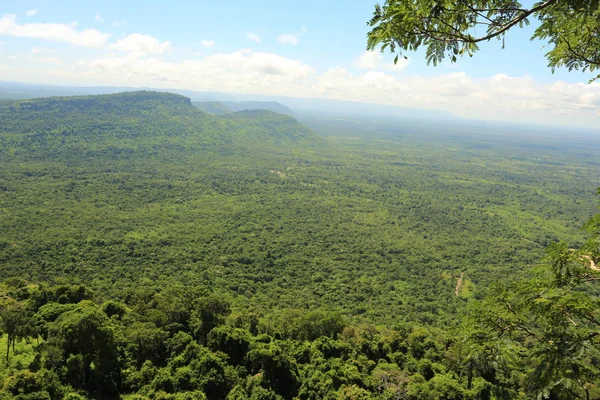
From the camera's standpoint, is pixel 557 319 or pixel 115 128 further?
pixel 115 128

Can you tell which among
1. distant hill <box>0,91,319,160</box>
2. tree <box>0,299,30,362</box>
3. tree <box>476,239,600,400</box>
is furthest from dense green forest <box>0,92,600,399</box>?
distant hill <box>0,91,319,160</box>

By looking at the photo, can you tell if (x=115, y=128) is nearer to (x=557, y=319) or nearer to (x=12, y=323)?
(x=12, y=323)

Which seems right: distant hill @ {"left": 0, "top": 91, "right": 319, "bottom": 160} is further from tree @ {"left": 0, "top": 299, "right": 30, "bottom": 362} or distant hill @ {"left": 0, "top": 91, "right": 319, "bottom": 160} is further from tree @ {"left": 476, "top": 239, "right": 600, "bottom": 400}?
tree @ {"left": 476, "top": 239, "right": 600, "bottom": 400}

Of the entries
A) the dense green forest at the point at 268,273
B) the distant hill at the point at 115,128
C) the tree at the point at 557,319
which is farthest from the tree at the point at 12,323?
the distant hill at the point at 115,128

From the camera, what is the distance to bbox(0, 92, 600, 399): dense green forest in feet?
24.2

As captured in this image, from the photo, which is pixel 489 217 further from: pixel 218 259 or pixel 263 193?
pixel 218 259

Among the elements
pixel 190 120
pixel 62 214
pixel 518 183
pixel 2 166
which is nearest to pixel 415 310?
pixel 62 214

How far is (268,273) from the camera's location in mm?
49219

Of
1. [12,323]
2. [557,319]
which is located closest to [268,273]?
[12,323]

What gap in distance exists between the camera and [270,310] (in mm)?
38219

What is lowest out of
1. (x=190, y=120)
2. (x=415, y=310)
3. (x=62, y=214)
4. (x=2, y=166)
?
(x=415, y=310)

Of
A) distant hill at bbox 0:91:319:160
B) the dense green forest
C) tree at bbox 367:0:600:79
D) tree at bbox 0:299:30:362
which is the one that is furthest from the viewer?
distant hill at bbox 0:91:319:160

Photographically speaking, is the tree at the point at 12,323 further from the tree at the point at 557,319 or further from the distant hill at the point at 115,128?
the distant hill at the point at 115,128

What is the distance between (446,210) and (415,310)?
57.9 metres
